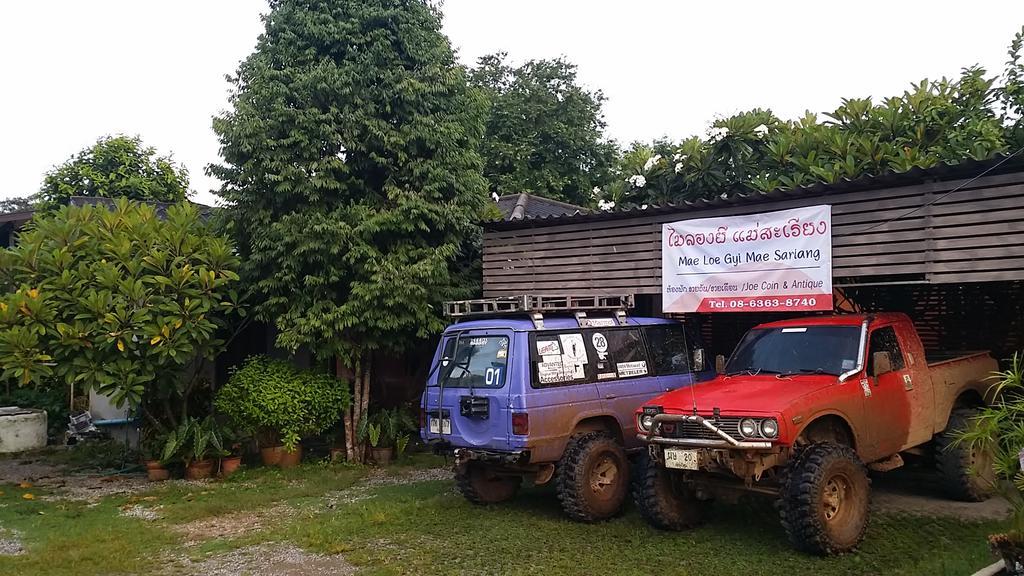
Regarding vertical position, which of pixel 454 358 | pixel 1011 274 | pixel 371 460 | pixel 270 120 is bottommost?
pixel 371 460

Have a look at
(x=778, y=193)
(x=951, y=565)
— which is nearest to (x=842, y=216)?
(x=778, y=193)

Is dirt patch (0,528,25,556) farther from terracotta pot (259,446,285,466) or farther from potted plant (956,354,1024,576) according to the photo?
potted plant (956,354,1024,576)

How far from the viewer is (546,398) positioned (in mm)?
7227

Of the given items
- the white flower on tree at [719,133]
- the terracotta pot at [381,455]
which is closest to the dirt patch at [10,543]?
the terracotta pot at [381,455]

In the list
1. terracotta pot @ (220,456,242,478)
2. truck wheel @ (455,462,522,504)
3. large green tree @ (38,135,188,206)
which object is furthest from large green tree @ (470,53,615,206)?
truck wheel @ (455,462,522,504)

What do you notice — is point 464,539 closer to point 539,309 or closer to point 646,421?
point 646,421

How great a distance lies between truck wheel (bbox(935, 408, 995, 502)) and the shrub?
7.35m

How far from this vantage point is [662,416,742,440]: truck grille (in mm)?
6023

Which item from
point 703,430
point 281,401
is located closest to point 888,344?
point 703,430

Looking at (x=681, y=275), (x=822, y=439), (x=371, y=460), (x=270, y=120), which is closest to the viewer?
(x=822, y=439)

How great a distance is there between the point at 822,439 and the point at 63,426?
13.8 metres

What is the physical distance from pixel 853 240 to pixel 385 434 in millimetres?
6690

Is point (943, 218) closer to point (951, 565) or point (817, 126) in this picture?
point (951, 565)

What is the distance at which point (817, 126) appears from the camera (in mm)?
11594
